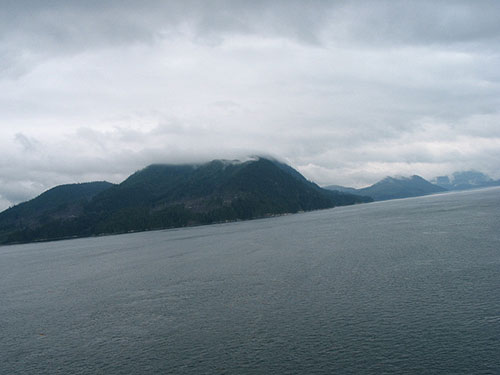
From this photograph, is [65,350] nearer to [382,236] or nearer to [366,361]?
[366,361]

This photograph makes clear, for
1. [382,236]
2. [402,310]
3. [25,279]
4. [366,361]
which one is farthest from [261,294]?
[25,279]

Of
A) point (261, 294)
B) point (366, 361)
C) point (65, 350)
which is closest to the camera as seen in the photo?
point (366, 361)

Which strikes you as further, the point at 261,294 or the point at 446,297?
the point at 261,294

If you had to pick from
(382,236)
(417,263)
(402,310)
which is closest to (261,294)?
(402,310)

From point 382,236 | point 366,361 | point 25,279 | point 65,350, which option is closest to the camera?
point 366,361

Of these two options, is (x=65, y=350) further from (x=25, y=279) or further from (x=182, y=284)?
(x=25, y=279)

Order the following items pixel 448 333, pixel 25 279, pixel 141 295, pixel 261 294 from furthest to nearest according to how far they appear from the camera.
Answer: pixel 25 279
pixel 141 295
pixel 261 294
pixel 448 333
